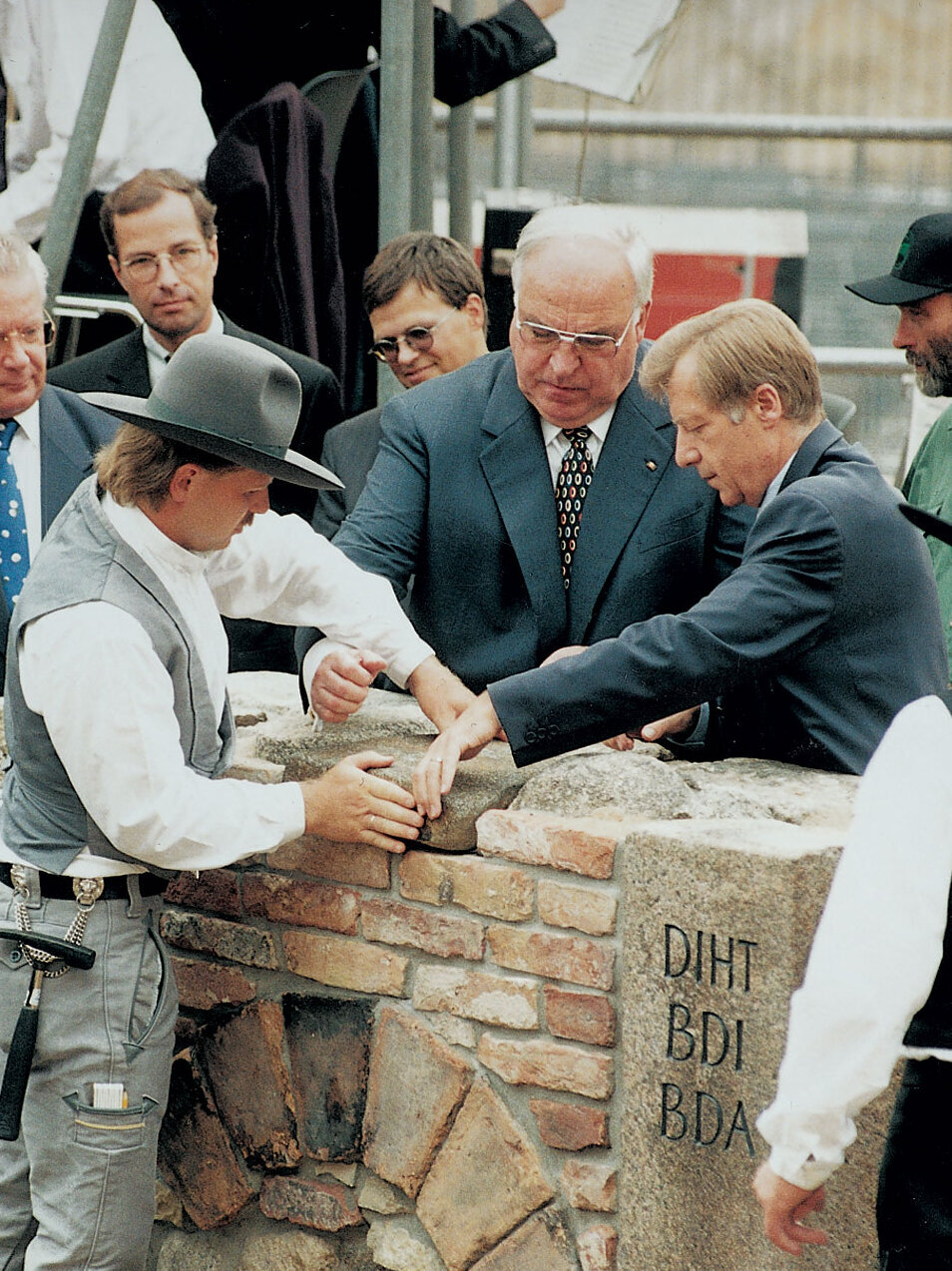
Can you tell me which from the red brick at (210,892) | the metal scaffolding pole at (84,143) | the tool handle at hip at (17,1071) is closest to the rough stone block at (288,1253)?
the red brick at (210,892)

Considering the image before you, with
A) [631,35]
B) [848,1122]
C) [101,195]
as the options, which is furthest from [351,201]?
[848,1122]

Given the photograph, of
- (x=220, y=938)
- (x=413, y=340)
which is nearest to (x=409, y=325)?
(x=413, y=340)

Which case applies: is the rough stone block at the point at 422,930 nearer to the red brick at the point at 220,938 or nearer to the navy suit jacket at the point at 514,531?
the red brick at the point at 220,938

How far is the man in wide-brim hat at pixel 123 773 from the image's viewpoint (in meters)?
2.33

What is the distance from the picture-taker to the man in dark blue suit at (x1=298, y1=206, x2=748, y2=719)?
9.77 feet

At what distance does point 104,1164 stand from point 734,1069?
970 millimetres

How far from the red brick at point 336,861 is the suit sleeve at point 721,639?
42 cm

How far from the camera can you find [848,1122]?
1826 mm

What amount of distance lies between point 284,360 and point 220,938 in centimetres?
162

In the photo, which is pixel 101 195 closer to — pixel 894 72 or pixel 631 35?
pixel 631 35

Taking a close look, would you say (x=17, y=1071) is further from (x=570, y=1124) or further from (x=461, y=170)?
(x=461, y=170)

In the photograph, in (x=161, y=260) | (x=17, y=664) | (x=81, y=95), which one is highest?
(x=81, y=95)

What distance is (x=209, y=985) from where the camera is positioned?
9.77 ft

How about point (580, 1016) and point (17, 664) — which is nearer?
point (17, 664)
